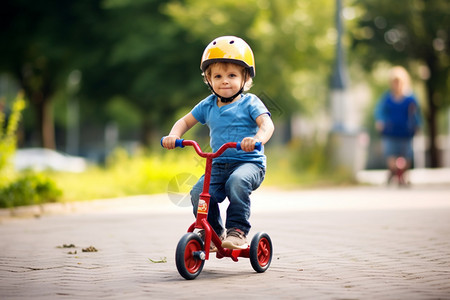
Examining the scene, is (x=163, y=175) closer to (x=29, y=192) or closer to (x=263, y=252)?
(x=29, y=192)

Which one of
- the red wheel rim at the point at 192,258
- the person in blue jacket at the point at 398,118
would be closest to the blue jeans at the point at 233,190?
the red wheel rim at the point at 192,258

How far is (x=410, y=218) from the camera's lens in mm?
9891

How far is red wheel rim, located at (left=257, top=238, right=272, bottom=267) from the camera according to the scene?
230 inches

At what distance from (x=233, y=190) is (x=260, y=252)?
591 millimetres

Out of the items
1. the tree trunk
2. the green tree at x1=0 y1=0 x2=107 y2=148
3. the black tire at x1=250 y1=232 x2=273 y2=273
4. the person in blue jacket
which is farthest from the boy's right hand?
the tree trunk

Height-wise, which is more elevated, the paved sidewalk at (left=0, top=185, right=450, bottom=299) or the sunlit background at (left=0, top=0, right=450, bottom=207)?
the sunlit background at (left=0, top=0, right=450, bottom=207)

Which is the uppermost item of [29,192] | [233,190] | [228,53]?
[228,53]

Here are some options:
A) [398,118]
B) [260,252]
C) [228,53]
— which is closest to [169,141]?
[228,53]

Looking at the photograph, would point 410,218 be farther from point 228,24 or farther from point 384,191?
point 228,24

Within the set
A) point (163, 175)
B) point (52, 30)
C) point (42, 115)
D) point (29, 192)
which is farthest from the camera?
point (42, 115)

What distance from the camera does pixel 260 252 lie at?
5863 mm

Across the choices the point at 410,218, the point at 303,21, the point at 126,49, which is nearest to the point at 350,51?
the point at 303,21

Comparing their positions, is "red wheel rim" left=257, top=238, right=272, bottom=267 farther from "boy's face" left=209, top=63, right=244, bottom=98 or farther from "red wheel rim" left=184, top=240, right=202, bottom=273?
"boy's face" left=209, top=63, right=244, bottom=98

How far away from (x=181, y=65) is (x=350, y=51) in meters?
5.81
